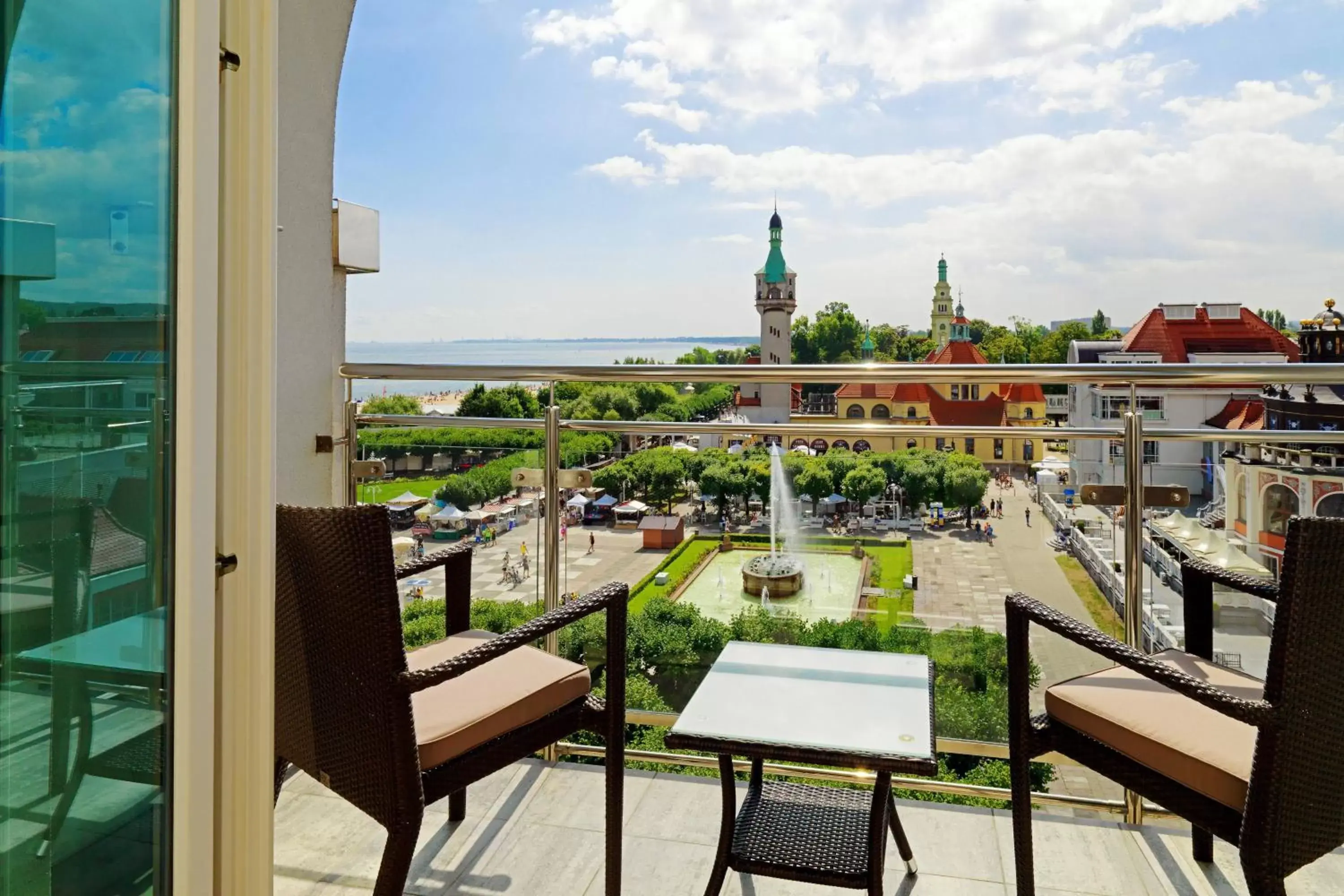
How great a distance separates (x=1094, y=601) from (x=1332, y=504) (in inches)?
22.7

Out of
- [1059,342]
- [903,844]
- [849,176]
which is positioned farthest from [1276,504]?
[849,176]

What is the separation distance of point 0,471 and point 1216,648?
2315mm

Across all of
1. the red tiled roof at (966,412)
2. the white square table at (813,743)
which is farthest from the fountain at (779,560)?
the red tiled roof at (966,412)

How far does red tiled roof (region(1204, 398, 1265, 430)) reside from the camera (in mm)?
2070

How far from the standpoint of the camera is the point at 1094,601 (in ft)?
7.31

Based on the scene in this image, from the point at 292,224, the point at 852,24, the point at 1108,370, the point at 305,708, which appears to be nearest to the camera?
the point at 305,708

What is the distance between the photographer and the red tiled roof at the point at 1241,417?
207 centimetres

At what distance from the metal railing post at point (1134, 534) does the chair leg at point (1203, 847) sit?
0.64ft

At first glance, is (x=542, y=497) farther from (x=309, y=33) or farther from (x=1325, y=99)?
(x=1325, y=99)

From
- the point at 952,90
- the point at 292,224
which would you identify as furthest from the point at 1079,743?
the point at 952,90

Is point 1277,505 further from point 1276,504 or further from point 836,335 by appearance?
point 836,335

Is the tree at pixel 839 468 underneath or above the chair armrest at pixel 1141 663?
above

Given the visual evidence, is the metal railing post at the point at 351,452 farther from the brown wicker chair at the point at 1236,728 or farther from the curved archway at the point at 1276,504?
the curved archway at the point at 1276,504

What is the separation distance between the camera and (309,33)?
9.71 feet
